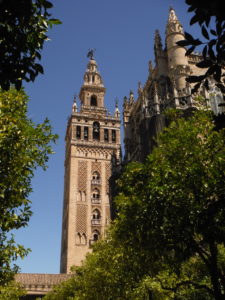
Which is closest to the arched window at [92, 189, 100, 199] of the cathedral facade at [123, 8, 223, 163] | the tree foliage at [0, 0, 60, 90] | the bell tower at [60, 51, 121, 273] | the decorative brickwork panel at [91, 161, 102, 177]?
the bell tower at [60, 51, 121, 273]

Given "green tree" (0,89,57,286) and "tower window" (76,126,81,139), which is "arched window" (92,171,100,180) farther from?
"green tree" (0,89,57,286)

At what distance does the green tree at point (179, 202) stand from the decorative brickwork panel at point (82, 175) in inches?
1570

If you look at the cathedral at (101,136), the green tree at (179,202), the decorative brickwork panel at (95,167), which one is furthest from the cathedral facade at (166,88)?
the green tree at (179,202)

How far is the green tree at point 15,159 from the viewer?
9.76 meters

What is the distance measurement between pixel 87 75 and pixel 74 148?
16.9m

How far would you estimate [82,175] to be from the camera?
5331cm

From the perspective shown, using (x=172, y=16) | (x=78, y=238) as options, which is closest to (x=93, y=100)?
(x=78, y=238)

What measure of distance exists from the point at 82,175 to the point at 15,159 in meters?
43.5

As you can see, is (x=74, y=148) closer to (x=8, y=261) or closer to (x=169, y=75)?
(x=169, y=75)

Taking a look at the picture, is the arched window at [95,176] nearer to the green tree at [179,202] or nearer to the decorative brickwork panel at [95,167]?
the decorative brickwork panel at [95,167]

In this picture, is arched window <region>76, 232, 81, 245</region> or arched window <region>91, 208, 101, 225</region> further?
arched window <region>91, 208, 101, 225</region>

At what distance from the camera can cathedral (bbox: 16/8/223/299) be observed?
1233 inches

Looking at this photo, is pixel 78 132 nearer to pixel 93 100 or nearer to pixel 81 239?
pixel 93 100

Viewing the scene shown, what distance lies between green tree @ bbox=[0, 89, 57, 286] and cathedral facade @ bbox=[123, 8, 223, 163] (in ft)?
60.9
